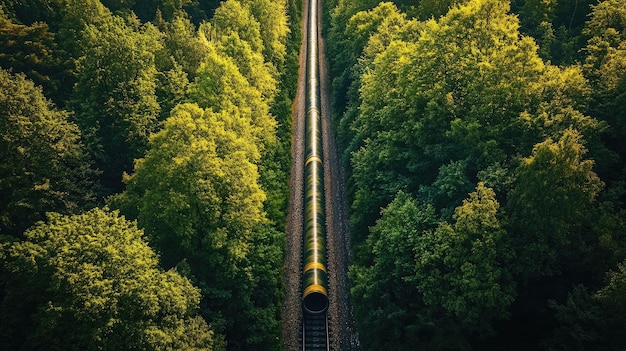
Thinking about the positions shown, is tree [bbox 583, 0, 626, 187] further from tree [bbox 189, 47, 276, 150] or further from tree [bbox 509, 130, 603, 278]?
tree [bbox 189, 47, 276, 150]

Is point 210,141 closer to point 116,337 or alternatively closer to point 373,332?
point 116,337

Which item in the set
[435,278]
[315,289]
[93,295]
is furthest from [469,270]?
[93,295]

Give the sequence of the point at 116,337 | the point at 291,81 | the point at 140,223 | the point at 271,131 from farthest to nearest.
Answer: the point at 291,81
the point at 271,131
the point at 140,223
the point at 116,337

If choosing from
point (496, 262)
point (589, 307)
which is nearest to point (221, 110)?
point (496, 262)

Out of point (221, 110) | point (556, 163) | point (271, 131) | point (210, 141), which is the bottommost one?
point (556, 163)

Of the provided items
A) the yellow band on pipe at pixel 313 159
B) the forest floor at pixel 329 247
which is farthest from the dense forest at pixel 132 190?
the yellow band on pipe at pixel 313 159

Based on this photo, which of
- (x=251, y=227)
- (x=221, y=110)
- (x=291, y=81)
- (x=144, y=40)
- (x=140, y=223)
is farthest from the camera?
(x=291, y=81)

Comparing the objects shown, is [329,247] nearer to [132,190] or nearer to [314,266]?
[314,266]
